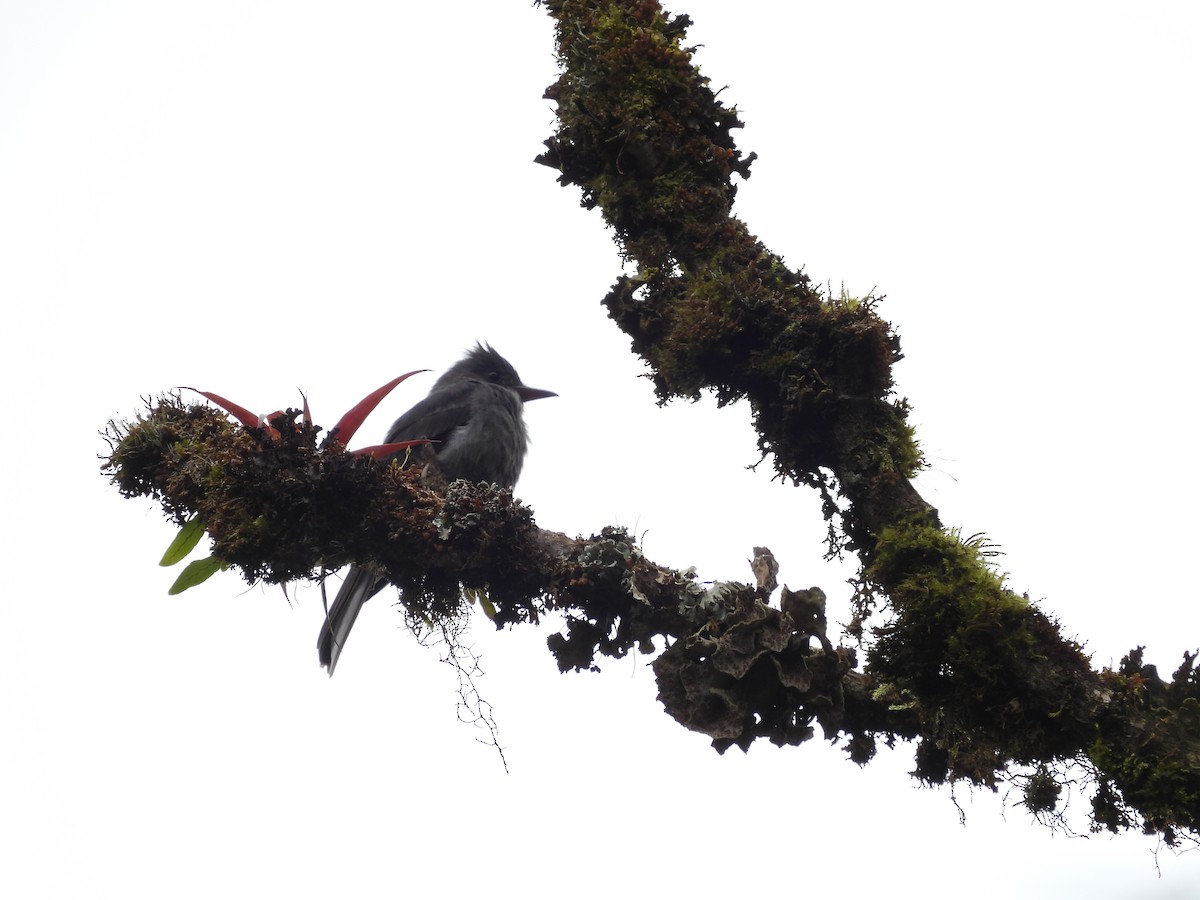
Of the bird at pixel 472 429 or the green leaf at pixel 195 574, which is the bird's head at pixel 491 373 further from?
the green leaf at pixel 195 574

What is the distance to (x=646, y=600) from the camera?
294 centimetres

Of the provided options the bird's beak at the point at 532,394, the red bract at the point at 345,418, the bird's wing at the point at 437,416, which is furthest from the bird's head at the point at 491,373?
the red bract at the point at 345,418

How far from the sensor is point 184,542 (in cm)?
351

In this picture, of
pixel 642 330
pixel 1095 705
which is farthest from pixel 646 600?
pixel 1095 705

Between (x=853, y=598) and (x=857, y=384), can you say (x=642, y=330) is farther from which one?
(x=853, y=598)

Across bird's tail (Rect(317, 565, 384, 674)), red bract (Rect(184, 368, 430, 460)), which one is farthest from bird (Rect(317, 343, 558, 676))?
red bract (Rect(184, 368, 430, 460))

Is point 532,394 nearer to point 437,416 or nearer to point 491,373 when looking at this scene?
point 491,373

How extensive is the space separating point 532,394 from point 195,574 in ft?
14.1

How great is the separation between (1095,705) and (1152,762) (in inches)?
5.7

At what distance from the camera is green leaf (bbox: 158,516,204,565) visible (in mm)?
3490

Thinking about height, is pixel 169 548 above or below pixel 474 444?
below

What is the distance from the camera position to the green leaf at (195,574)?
3439 millimetres

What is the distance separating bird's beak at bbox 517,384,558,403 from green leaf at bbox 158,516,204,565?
164 inches

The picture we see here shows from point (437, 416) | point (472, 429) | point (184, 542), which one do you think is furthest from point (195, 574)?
point (437, 416)
